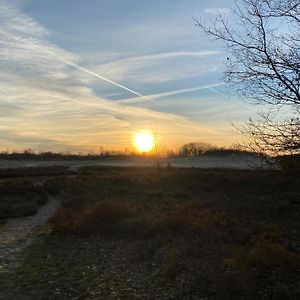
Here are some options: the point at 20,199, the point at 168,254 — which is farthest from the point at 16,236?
the point at 20,199

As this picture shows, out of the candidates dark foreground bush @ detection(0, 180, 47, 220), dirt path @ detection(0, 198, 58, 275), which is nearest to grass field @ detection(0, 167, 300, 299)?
dirt path @ detection(0, 198, 58, 275)

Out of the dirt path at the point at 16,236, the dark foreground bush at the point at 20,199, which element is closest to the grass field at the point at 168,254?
the dirt path at the point at 16,236

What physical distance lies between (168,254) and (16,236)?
6812 mm

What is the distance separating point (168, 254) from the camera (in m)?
11.8

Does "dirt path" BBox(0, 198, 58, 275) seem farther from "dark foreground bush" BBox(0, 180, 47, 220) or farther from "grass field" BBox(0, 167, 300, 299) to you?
"dark foreground bush" BBox(0, 180, 47, 220)

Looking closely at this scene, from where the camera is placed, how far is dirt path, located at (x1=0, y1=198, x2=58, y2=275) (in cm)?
1238

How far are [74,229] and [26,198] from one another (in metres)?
12.4

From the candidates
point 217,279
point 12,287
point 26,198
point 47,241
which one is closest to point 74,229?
point 47,241

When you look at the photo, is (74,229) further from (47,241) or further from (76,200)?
(76,200)

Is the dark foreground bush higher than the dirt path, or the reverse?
the dark foreground bush

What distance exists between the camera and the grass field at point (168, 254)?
30.0 feet

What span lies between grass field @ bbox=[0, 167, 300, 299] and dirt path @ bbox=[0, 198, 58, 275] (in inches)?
14.1

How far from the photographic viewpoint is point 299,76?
9180 mm

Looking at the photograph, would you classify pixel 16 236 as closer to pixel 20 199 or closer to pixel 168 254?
pixel 168 254
